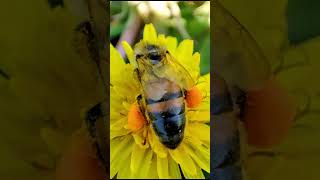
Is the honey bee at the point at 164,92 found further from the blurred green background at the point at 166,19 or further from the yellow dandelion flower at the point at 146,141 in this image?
the blurred green background at the point at 166,19

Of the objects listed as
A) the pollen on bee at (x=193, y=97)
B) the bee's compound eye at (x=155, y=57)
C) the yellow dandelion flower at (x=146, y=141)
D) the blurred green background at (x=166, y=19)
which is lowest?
the yellow dandelion flower at (x=146, y=141)

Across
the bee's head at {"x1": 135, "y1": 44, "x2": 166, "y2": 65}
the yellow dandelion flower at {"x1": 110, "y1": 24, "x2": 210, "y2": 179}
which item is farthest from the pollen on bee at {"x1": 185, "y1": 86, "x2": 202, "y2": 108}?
the bee's head at {"x1": 135, "y1": 44, "x2": 166, "y2": 65}

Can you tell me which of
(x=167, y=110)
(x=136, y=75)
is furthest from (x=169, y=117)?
(x=136, y=75)

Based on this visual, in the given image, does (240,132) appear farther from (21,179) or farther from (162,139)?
(21,179)

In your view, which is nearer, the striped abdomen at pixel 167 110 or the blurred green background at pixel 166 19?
the striped abdomen at pixel 167 110

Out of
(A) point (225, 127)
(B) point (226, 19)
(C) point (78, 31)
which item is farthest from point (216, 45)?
(C) point (78, 31)

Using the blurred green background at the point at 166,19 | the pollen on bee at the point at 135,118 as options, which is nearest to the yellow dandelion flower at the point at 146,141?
the pollen on bee at the point at 135,118

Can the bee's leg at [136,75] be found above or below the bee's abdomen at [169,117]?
above

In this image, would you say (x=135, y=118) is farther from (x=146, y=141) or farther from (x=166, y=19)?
(x=166, y=19)
